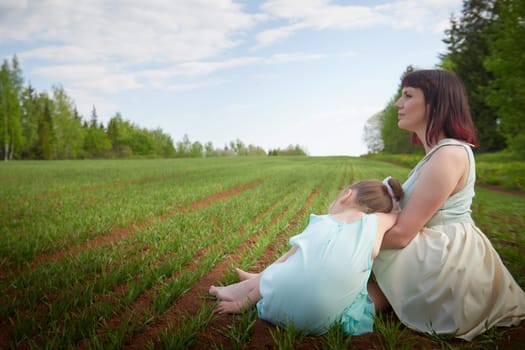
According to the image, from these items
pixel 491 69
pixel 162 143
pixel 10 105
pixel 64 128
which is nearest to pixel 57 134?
pixel 64 128

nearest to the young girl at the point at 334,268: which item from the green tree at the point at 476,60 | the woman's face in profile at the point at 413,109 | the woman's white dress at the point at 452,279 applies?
the woman's white dress at the point at 452,279

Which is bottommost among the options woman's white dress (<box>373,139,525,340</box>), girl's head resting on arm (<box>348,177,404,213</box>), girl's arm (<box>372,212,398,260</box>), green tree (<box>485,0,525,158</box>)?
woman's white dress (<box>373,139,525,340</box>)

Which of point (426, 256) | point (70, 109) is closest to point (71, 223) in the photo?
point (426, 256)

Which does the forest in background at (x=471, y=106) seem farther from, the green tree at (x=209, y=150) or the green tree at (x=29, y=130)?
the green tree at (x=209, y=150)

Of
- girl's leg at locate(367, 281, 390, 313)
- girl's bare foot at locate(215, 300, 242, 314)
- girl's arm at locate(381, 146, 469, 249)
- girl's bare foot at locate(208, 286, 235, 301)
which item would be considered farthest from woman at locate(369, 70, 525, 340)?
girl's bare foot at locate(208, 286, 235, 301)

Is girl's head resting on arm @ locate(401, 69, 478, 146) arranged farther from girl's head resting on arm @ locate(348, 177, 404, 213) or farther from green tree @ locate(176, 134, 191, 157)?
green tree @ locate(176, 134, 191, 157)

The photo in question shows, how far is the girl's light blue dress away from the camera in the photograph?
1.94 m

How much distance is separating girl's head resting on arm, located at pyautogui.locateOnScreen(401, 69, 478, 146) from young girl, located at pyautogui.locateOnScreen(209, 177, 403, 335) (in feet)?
1.67

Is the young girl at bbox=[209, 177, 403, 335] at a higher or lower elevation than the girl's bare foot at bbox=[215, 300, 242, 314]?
higher

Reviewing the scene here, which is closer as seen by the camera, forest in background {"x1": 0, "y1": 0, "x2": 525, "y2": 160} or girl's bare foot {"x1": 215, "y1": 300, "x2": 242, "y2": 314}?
girl's bare foot {"x1": 215, "y1": 300, "x2": 242, "y2": 314}

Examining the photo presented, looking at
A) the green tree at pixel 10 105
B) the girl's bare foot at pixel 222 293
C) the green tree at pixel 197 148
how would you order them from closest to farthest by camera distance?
1. the girl's bare foot at pixel 222 293
2. the green tree at pixel 10 105
3. the green tree at pixel 197 148

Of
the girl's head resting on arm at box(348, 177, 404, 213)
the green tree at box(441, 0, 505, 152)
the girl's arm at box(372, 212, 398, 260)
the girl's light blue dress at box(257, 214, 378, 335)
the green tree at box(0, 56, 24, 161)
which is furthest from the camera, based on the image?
the green tree at box(0, 56, 24, 161)

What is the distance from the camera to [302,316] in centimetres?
207

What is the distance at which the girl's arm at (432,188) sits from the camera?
6.58ft
